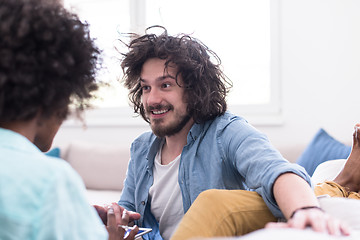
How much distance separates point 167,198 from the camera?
4.90 ft

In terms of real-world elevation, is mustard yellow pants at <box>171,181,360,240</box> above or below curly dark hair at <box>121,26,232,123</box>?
below

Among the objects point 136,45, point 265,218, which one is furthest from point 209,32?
point 265,218

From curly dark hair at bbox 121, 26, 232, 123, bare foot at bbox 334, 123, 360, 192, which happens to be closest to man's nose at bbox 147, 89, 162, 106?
curly dark hair at bbox 121, 26, 232, 123

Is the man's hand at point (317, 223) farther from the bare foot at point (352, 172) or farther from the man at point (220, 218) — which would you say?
the bare foot at point (352, 172)

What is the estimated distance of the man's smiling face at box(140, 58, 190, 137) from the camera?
60.5 inches

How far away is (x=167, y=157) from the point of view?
5.26 feet

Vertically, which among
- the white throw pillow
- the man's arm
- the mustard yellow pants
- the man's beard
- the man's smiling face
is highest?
the man's smiling face

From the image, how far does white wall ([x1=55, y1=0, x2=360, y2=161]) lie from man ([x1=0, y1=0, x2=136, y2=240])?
6.15 feet

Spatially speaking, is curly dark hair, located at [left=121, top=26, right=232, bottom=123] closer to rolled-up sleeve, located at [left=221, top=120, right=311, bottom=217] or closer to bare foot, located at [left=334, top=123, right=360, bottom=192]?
rolled-up sleeve, located at [left=221, top=120, right=311, bottom=217]

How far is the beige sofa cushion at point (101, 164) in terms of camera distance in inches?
113

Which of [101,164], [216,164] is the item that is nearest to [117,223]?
[216,164]

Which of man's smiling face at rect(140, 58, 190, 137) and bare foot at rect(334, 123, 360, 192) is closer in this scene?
man's smiling face at rect(140, 58, 190, 137)

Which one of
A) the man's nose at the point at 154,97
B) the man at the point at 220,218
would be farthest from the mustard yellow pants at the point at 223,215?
the man's nose at the point at 154,97

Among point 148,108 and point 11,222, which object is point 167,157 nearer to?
point 148,108
